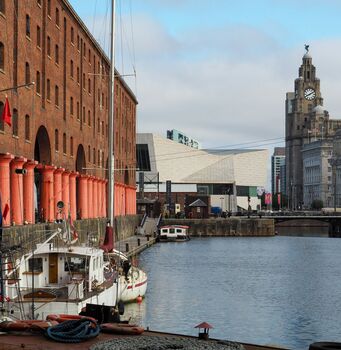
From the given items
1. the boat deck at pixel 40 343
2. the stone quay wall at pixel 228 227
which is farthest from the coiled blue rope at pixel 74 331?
the stone quay wall at pixel 228 227

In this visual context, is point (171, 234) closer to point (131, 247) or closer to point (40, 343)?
point (131, 247)

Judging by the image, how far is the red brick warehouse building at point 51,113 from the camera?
179ft

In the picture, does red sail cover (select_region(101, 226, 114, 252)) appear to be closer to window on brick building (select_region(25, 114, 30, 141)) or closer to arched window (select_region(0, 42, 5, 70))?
arched window (select_region(0, 42, 5, 70))

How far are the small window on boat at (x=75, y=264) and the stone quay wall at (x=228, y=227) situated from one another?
12259 cm

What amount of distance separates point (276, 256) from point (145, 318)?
5537 cm

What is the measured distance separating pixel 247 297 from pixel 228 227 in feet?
354

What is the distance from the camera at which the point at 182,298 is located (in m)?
54.1

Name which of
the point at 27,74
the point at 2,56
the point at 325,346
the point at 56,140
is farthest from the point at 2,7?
the point at 325,346

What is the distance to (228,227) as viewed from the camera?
162875 mm

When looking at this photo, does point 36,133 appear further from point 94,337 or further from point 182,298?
point 94,337

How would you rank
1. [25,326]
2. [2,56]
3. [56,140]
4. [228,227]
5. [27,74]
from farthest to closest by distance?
[228,227], [56,140], [27,74], [2,56], [25,326]

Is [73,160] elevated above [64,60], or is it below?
below

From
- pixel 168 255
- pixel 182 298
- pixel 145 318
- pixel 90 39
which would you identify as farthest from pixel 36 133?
pixel 168 255

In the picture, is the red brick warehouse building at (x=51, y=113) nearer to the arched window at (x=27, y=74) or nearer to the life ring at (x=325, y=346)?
the arched window at (x=27, y=74)
